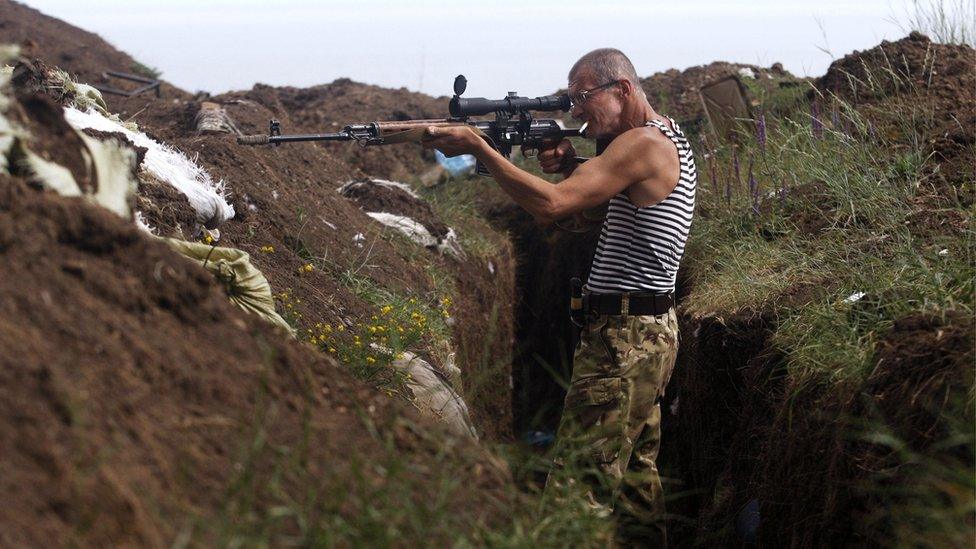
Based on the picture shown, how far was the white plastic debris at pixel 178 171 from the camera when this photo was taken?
17.8ft

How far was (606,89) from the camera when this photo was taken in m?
4.89

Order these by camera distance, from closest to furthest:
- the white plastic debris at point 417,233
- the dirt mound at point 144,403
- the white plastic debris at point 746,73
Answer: the dirt mound at point 144,403
the white plastic debris at point 417,233
the white plastic debris at point 746,73

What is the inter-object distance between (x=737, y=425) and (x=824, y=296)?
90cm

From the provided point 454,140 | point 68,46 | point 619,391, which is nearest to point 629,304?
point 619,391

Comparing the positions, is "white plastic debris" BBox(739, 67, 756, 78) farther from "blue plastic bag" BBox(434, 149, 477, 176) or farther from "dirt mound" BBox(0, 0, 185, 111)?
"dirt mound" BBox(0, 0, 185, 111)

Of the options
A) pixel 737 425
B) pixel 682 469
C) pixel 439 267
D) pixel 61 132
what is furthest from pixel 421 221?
pixel 61 132

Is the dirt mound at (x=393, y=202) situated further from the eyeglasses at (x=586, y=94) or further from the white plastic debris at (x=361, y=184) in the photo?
the eyeglasses at (x=586, y=94)

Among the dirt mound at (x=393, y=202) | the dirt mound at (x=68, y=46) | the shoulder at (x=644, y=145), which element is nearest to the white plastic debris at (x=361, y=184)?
the dirt mound at (x=393, y=202)

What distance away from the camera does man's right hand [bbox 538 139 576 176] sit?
5480mm

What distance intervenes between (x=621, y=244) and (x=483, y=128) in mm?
929

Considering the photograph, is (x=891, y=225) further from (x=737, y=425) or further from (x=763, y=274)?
(x=737, y=425)

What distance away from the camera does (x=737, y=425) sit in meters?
5.81

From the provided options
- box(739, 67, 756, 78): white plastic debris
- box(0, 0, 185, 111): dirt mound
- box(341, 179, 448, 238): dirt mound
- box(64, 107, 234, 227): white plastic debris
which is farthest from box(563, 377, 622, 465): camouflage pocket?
box(0, 0, 185, 111): dirt mound

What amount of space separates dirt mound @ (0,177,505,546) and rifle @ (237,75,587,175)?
2091 millimetres
